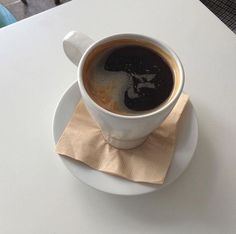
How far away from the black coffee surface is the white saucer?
0.10 metres

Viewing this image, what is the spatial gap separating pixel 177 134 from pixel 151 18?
25cm

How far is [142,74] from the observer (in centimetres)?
42

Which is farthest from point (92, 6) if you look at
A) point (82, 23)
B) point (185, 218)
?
point (185, 218)

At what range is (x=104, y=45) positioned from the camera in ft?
1.41

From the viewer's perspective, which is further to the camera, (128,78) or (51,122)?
(51,122)

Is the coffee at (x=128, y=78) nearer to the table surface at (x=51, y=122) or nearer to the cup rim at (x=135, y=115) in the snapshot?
the cup rim at (x=135, y=115)

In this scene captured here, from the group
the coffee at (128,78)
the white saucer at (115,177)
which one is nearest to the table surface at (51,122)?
the white saucer at (115,177)

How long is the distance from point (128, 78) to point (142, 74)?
0.02m

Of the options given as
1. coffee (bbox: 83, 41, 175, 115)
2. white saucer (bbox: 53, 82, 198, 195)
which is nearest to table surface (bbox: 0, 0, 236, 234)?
white saucer (bbox: 53, 82, 198, 195)

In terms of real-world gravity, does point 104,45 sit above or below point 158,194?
above

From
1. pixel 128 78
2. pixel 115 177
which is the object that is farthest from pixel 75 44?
pixel 115 177

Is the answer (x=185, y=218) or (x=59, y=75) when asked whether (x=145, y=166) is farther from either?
(x=59, y=75)

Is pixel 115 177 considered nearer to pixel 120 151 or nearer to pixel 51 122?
pixel 120 151

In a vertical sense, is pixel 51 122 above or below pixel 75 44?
below
